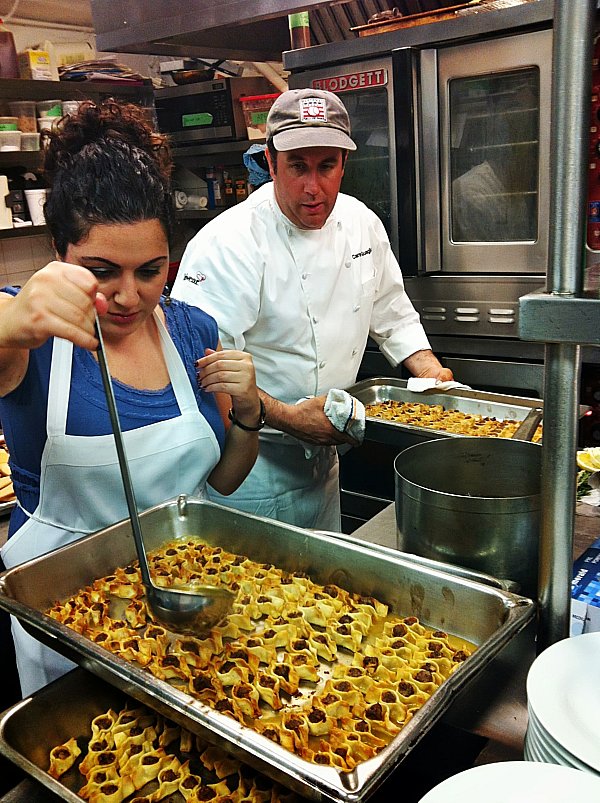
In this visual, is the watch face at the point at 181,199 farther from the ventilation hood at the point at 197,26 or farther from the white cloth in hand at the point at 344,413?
the white cloth in hand at the point at 344,413

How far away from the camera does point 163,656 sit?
1.19m

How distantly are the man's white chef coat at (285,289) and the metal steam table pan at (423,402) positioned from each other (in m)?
0.14

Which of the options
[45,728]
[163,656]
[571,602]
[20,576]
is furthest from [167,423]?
[571,602]

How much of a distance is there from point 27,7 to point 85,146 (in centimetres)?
368

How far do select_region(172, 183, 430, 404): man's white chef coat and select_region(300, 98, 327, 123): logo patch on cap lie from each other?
0.31m

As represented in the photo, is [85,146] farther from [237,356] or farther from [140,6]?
[237,356]

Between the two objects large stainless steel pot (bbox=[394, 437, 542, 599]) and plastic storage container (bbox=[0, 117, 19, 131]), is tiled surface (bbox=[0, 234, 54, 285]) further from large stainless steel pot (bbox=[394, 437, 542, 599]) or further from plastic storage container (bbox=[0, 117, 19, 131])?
large stainless steel pot (bbox=[394, 437, 542, 599])

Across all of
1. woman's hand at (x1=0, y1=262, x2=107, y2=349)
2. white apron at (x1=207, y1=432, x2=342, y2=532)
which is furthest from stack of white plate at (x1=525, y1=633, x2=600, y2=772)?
white apron at (x1=207, y1=432, x2=342, y2=532)

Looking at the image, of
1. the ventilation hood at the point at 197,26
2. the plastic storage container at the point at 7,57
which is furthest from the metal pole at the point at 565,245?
the plastic storage container at the point at 7,57

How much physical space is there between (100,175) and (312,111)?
1113 millimetres

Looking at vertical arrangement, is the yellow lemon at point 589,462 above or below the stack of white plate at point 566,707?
below

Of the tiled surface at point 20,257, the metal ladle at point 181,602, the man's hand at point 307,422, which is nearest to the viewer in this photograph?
the metal ladle at point 181,602

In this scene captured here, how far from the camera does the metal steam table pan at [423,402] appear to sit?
236cm

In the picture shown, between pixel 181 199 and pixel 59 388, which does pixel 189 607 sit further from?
pixel 181 199
